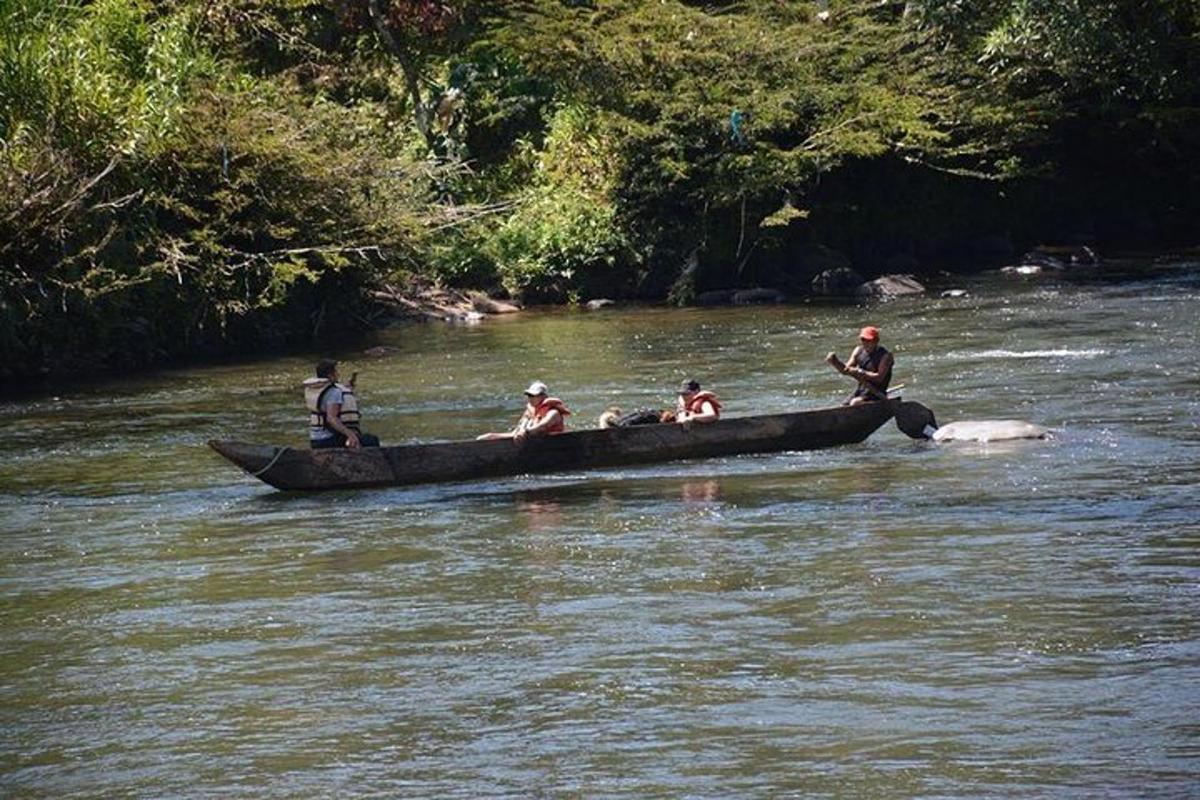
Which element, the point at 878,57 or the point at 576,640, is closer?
the point at 576,640

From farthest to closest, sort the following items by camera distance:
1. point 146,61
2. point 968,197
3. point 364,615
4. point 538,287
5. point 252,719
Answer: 1. point 968,197
2. point 538,287
3. point 146,61
4. point 364,615
5. point 252,719

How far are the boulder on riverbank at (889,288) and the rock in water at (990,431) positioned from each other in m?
14.3

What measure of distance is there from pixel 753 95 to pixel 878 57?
10.7 ft

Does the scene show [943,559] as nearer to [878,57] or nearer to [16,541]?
[16,541]

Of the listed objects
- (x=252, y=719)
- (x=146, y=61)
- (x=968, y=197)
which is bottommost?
(x=252, y=719)

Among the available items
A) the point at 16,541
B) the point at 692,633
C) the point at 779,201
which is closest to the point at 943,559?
the point at 692,633

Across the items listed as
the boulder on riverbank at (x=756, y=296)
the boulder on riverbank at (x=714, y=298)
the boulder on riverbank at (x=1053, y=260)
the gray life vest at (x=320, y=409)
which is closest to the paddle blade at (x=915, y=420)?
the gray life vest at (x=320, y=409)

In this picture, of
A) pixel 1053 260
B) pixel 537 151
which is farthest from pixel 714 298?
pixel 1053 260

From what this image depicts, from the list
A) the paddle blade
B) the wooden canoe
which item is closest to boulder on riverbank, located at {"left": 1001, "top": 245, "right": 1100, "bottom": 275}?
the paddle blade

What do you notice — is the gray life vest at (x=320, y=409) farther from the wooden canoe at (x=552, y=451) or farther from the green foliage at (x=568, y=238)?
the green foliage at (x=568, y=238)

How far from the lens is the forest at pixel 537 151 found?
1118 inches

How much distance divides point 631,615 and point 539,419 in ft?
19.2

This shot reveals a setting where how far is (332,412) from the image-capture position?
60.8 feet

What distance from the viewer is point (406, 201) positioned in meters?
32.1
